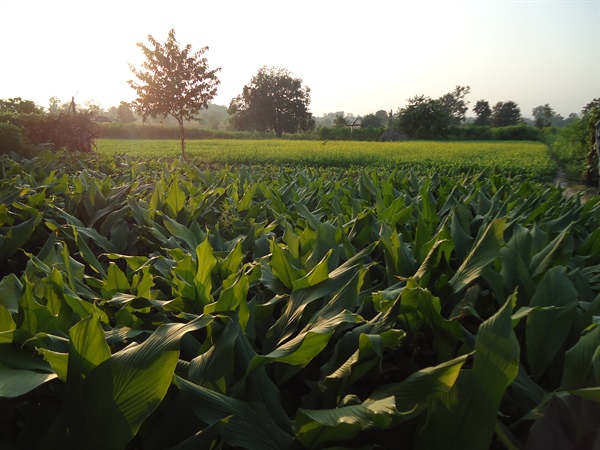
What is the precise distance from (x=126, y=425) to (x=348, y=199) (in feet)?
6.88

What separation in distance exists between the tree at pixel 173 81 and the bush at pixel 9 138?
17894mm

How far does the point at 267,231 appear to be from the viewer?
200 centimetres

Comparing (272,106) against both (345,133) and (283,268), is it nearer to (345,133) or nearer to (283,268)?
(345,133)

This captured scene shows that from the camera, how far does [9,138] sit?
6.12 m

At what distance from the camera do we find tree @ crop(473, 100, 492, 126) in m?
97.1

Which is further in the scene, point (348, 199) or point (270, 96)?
point (270, 96)

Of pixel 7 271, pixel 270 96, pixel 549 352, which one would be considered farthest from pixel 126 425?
pixel 270 96

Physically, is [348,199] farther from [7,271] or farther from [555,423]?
[555,423]

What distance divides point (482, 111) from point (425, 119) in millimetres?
48842

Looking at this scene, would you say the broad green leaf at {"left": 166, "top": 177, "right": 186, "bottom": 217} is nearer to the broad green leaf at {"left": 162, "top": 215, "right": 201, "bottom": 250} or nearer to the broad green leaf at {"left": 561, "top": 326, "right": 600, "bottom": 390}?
the broad green leaf at {"left": 162, "top": 215, "right": 201, "bottom": 250}

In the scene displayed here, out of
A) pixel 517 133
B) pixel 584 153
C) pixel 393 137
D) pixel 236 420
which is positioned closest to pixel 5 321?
pixel 236 420

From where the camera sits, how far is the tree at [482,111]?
9710 cm

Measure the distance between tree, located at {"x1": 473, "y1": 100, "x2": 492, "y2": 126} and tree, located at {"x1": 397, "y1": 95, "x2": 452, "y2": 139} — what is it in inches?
1728

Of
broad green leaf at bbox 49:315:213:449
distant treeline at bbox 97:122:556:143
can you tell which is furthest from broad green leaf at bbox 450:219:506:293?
distant treeline at bbox 97:122:556:143
